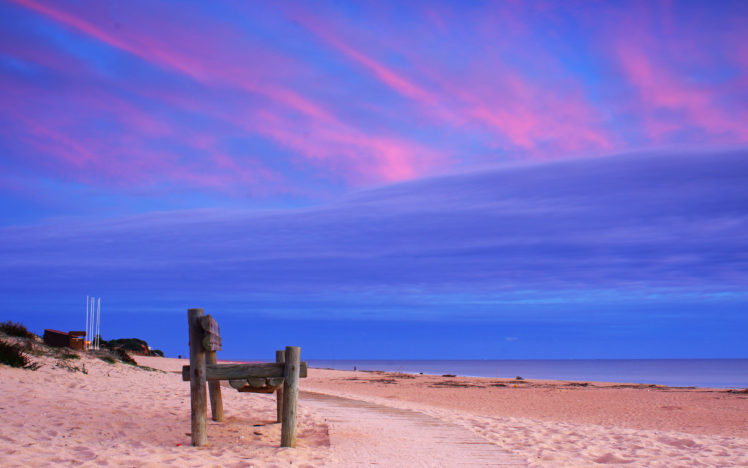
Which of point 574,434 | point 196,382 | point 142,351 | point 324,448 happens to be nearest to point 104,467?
point 196,382

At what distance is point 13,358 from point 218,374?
30.3 ft

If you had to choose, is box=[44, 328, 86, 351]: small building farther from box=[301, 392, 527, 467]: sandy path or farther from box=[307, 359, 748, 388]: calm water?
box=[307, 359, 748, 388]: calm water

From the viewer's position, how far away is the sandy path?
28.8 ft

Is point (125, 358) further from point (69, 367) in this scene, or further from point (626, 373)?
point (626, 373)

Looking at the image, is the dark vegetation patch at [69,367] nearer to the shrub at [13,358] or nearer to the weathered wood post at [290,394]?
the shrub at [13,358]

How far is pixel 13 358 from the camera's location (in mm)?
15219

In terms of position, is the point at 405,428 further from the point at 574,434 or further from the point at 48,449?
the point at 48,449

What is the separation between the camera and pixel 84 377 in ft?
53.6

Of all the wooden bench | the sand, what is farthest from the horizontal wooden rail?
the sand

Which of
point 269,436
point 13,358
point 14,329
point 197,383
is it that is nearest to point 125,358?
point 14,329

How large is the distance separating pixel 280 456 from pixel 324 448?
3.42 feet

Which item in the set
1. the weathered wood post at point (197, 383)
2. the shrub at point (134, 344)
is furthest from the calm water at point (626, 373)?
the weathered wood post at point (197, 383)

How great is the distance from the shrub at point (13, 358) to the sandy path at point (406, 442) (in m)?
7.46

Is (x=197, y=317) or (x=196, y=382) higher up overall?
(x=197, y=317)
